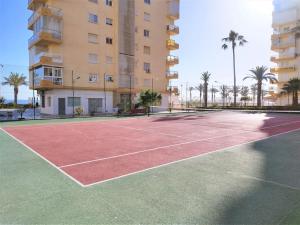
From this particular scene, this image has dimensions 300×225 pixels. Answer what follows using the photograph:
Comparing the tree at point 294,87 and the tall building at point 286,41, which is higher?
the tall building at point 286,41

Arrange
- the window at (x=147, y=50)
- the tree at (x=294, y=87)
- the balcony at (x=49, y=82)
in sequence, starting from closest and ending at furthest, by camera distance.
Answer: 1. the balcony at (x=49, y=82)
2. the tree at (x=294, y=87)
3. the window at (x=147, y=50)

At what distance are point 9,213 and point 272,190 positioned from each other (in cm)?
570

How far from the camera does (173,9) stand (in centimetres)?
5300

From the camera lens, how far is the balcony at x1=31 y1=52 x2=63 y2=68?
35.3m

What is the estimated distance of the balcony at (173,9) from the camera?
52.3 meters

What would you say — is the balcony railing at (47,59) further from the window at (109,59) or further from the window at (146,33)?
the window at (146,33)

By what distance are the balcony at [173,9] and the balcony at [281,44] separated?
2698 cm

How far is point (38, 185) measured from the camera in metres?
6.41

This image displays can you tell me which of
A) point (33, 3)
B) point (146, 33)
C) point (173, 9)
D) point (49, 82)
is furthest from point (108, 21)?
point (173, 9)

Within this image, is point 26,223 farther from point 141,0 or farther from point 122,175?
point 141,0

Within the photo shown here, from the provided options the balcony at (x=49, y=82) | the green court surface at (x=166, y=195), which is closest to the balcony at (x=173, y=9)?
the balcony at (x=49, y=82)

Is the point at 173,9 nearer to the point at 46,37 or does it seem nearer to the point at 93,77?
the point at 93,77

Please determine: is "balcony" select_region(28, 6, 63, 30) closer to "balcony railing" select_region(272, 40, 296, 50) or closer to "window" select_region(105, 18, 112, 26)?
"window" select_region(105, 18, 112, 26)

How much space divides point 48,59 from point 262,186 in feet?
116
